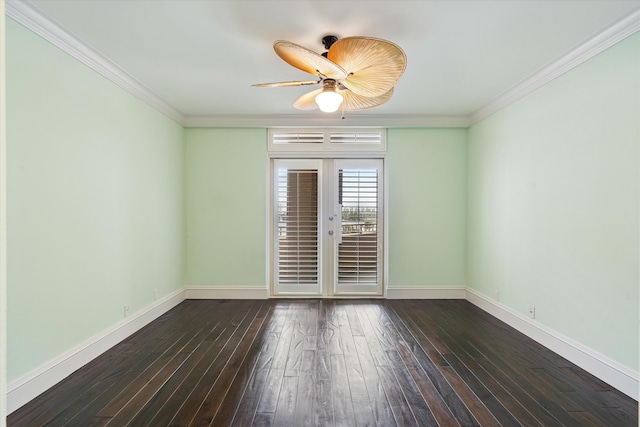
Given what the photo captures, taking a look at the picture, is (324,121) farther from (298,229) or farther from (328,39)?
(328,39)

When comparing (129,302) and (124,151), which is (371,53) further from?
(129,302)

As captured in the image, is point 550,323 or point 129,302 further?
point 129,302

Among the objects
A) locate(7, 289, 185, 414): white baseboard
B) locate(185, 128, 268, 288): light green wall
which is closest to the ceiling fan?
locate(185, 128, 268, 288): light green wall

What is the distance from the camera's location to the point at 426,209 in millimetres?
4531

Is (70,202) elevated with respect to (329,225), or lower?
elevated

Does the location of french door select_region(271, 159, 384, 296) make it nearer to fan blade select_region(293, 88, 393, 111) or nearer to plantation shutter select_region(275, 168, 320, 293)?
plantation shutter select_region(275, 168, 320, 293)

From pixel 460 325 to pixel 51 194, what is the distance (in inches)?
157

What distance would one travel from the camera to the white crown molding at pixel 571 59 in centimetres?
216

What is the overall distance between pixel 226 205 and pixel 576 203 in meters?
3.99

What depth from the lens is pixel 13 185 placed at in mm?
1972

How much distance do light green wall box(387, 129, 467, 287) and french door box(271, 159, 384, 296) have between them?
0.25 m

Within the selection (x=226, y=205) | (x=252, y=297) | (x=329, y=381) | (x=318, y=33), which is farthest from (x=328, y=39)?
(x=252, y=297)

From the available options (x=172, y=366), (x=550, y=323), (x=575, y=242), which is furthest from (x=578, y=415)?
(x=172, y=366)

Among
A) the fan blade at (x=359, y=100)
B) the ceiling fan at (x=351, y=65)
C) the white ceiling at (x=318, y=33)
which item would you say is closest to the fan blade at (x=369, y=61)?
the ceiling fan at (x=351, y=65)
